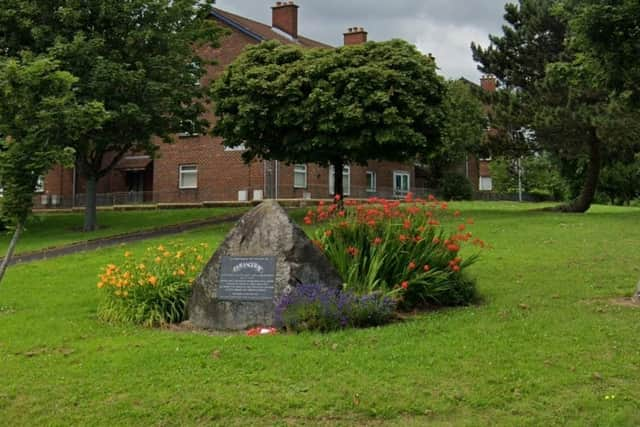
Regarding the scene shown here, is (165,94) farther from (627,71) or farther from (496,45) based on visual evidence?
(627,71)

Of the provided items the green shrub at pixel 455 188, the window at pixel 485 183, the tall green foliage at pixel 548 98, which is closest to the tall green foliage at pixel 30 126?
the tall green foliage at pixel 548 98

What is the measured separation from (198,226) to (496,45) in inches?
555

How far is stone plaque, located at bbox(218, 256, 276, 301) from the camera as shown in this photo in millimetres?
9438

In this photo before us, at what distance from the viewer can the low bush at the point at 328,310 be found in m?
8.72

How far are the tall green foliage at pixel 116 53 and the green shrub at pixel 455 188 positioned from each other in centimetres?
2607

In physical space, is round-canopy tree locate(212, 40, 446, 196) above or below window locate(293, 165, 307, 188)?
above

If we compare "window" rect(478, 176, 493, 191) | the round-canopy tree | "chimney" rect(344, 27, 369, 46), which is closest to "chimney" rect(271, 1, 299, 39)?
"chimney" rect(344, 27, 369, 46)

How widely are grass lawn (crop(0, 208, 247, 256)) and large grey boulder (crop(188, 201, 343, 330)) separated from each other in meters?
13.5

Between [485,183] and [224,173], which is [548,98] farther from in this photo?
[485,183]

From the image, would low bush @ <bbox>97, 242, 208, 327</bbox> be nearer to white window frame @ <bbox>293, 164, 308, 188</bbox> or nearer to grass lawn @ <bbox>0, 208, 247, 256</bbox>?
grass lawn @ <bbox>0, 208, 247, 256</bbox>

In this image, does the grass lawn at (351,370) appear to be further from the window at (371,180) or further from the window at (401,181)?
the window at (401,181)

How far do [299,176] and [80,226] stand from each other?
1488 cm

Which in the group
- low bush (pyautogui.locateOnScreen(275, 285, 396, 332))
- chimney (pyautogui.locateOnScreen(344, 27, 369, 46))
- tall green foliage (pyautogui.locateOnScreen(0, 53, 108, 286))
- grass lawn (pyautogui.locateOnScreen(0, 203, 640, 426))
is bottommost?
grass lawn (pyautogui.locateOnScreen(0, 203, 640, 426))

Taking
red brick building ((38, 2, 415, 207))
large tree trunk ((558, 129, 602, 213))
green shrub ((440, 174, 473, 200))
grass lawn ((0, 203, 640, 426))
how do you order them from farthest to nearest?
green shrub ((440, 174, 473, 200)) < red brick building ((38, 2, 415, 207)) < large tree trunk ((558, 129, 602, 213)) < grass lawn ((0, 203, 640, 426))
